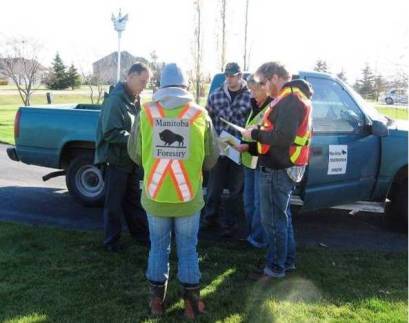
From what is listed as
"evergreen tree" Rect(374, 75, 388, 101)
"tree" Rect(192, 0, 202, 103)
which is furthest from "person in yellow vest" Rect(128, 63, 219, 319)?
"evergreen tree" Rect(374, 75, 388, 101)

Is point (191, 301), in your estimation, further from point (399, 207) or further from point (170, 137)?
Result: point (399, 207)

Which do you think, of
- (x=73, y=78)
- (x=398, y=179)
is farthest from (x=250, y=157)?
(x=73, y=78)

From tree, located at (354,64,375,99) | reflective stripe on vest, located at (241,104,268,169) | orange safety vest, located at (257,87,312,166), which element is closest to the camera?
orange safety vest, located at (257,87,312,166)

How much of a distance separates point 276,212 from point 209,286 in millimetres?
851

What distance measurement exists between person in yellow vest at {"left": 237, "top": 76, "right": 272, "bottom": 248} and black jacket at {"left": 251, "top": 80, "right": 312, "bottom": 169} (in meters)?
0.47

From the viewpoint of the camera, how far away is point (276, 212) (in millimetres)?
4094

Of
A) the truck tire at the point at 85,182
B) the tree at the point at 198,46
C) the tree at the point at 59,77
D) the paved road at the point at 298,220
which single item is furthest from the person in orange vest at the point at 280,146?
the tree at the point at 59,77

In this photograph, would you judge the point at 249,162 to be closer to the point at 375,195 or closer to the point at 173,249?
the point at 173,249

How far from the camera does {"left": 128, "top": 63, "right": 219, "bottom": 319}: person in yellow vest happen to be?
3.30 metres

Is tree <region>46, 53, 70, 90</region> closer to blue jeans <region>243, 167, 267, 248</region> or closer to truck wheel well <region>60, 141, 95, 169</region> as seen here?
truck wheel well <region>60, 141, 95, 169</region>

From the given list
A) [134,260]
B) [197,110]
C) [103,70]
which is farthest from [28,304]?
[103,70]

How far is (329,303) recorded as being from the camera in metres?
3.91

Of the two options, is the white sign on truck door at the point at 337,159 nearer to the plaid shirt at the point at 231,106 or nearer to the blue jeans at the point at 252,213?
the blue jeans at the point at 252,213

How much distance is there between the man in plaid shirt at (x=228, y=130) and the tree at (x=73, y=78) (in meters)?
46.5
